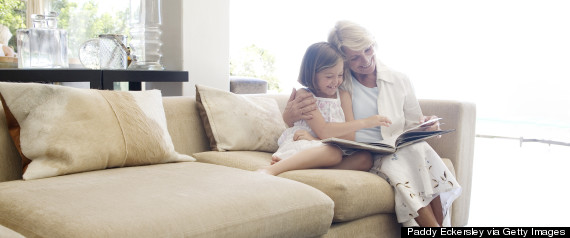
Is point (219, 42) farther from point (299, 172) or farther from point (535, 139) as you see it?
point (535, 139)

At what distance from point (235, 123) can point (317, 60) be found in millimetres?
511

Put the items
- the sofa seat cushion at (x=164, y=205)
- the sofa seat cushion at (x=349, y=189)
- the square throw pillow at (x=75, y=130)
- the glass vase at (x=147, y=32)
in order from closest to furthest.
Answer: the sofa seat cushion at (x=164, y=205) < the square throw pillow at (x=75, y=130) < the sofa seat cushion at (x=349, y=189) < the glass vase at (x=147, y=32)

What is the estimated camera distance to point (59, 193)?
1.61 meters

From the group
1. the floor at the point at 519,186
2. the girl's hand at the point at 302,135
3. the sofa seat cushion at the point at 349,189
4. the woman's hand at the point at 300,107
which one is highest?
the woman's hand at the point at 300,107

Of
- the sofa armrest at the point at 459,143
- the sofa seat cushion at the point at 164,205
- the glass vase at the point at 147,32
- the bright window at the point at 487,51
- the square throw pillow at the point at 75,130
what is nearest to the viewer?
the sofa seat cushion at the point at 164,205

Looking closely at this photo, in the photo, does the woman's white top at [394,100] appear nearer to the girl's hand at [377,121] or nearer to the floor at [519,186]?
the girl's hand at [377,121]

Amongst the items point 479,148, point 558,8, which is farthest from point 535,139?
point 558,8

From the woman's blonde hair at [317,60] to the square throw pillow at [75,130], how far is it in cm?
68

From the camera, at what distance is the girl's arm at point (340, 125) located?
7.76 ft

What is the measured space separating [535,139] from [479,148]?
1236mm

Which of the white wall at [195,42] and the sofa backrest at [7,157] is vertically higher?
the white wall at [195,42]

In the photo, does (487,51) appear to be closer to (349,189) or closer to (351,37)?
(351,37)

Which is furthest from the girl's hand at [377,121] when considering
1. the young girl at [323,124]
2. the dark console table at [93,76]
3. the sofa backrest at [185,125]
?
the dark console table at [93,76]

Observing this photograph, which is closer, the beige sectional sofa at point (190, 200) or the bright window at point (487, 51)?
the beige sectional sofa at point (190, 200)
